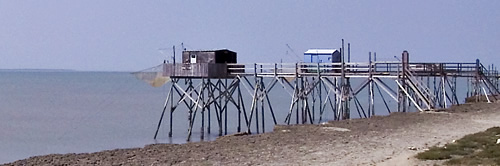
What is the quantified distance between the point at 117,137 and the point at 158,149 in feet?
74.8

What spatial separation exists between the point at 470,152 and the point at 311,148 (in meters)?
4.93

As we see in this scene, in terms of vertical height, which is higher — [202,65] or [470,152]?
[202,65]

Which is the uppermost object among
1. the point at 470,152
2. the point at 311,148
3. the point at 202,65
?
the point at 202,65

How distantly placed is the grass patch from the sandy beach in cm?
64

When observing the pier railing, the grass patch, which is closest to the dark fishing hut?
the pier railing

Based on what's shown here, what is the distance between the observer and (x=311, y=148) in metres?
22.9

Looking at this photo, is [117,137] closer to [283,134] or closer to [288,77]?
[288,77]

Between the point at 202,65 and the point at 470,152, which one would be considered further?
the point at 202,65

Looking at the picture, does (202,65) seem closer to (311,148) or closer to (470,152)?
(311,148)

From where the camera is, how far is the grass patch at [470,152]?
17.7 meters

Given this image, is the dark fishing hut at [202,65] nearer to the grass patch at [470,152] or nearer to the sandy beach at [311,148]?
the sandy beach at [311,148]

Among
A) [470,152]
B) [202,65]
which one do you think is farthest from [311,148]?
[202,65]

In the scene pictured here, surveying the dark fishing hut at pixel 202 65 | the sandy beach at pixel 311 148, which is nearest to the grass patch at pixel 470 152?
the sandy beach at pixel 311 148

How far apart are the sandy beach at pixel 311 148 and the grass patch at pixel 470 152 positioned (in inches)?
25.1
